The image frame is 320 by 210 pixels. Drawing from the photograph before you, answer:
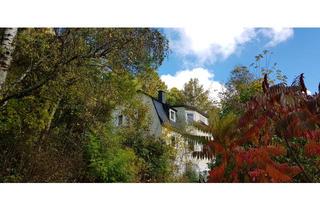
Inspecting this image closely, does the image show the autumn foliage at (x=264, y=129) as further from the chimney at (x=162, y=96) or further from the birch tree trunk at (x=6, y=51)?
the chimney at (x=162, y=96)

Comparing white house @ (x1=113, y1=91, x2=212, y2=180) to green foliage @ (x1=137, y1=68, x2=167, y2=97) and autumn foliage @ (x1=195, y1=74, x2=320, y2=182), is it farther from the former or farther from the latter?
autumn foliage @ (x1=195, y1=74, x2=320, y2=182)

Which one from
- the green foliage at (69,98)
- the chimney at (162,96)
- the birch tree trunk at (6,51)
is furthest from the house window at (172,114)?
the birch tree trunk at (6,51)

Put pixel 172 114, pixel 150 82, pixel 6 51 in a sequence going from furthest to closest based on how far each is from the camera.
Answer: pixel 172 114 → pixel 150 82 → pixel 6 51

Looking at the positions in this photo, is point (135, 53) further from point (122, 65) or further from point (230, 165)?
point (230, 165)

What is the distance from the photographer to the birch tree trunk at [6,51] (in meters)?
4.36

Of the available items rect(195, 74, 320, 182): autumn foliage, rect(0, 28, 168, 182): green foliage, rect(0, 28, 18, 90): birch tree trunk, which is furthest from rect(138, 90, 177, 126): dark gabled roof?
rect(195, 74, 320, 182): autumn foliage

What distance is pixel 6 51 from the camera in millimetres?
4410

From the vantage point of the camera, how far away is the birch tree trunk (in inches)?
172

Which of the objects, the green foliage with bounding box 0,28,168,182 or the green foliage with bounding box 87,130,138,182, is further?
the green foliage with bounding box 87,130,138,182

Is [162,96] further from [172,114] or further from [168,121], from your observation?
[172,114]

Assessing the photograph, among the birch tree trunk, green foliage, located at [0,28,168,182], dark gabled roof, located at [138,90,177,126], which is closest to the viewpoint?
the birch tree trunk

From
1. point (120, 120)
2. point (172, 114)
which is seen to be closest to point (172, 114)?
point (172, 114)

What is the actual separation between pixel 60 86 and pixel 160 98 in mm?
1361
